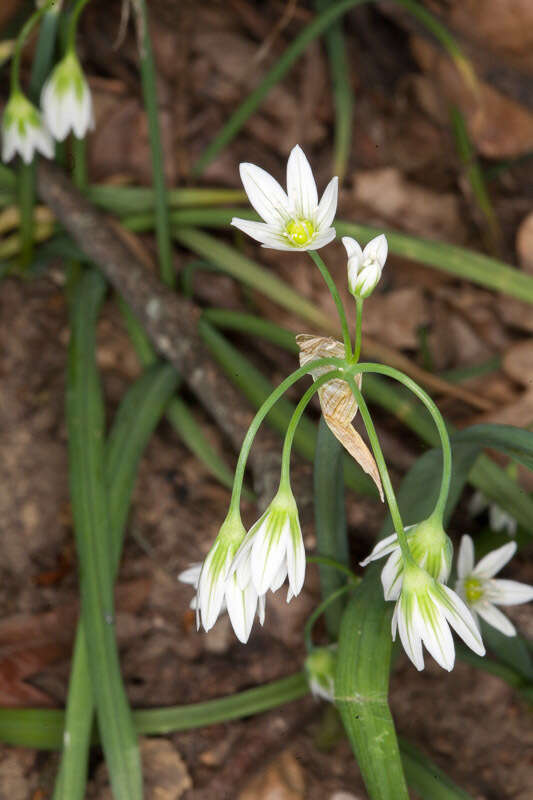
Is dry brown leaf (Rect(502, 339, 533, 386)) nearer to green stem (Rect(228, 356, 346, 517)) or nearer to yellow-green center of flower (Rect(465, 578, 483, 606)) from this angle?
yellow-green center of flower (Rect(465, 578, 483, 606))

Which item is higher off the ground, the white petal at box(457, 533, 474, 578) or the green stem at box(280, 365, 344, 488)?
the green stem at box(280, 365, 344, 488)

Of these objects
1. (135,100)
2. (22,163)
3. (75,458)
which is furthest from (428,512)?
(135,100)

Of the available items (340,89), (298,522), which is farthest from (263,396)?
(340,89)

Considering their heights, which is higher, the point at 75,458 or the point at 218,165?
the point at 218,165

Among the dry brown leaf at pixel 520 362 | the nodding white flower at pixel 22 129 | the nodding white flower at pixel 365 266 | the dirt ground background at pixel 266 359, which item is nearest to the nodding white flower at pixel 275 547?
the nodding white flower at pixel 365 266

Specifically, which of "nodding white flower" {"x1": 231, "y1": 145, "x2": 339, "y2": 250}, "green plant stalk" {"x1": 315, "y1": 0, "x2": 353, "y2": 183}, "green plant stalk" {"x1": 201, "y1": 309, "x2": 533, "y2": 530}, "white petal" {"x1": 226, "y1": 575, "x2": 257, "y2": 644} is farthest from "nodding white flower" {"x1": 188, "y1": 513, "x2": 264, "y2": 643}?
"green plant stalk" {"x1": 315, "y1": 0, "x2": 353, "y2": 183}

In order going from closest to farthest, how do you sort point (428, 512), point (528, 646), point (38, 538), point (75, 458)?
point (428, 512)
point (528, 646)
point (75, 458)
point (38, 538)

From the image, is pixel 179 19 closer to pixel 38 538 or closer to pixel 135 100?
pixel 135 100
